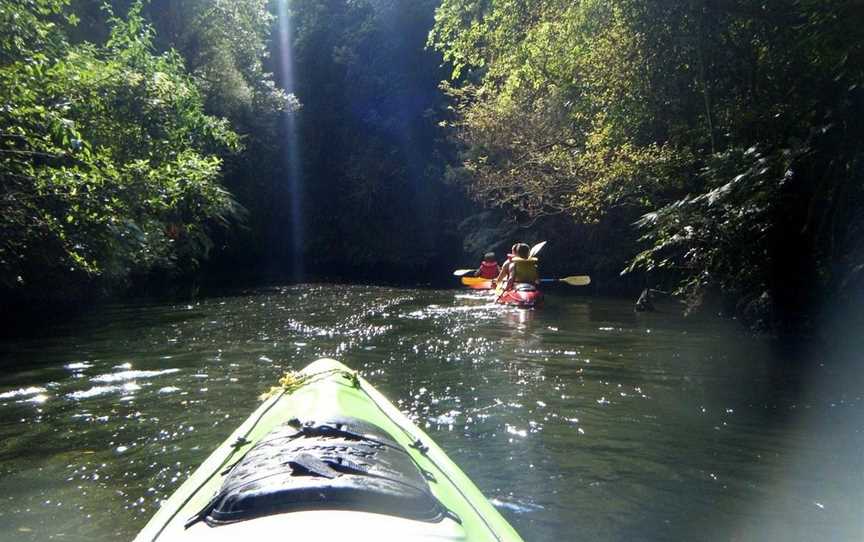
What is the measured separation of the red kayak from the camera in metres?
12.7

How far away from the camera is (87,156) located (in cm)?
750

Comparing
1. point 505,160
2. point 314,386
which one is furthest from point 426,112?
point 314,386

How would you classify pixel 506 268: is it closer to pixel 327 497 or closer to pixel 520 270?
pixel 520 270

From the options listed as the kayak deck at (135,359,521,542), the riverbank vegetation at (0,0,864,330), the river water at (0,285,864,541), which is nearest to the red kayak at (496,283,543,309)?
the river water at (0,285,864,541)

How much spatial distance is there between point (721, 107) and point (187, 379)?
6.87m

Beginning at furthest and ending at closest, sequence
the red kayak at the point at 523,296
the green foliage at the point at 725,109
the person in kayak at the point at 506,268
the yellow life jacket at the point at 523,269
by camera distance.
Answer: the person in kayak at the point at 506,268 < the yellow life jacket at the point at 523,269 < the red kayak at the point at 523,296 < the green foliage at the point at 725,109

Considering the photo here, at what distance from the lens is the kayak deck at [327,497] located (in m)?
2.34

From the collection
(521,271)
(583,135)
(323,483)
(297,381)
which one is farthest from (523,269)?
(323,483)

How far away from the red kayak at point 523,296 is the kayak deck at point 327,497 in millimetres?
9150

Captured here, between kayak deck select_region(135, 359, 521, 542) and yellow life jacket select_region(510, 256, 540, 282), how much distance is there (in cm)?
984

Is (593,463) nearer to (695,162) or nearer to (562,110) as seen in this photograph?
(695,162)

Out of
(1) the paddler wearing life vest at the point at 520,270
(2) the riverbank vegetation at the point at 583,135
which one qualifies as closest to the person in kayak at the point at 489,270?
(2) the riverbank vegetation at the point at 583,135

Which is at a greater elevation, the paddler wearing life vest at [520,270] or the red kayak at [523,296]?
the paddler wearing life vest at [520,270]

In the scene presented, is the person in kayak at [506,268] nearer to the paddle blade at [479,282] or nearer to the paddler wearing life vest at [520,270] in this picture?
the paddler wearing life vest at [520,270]
